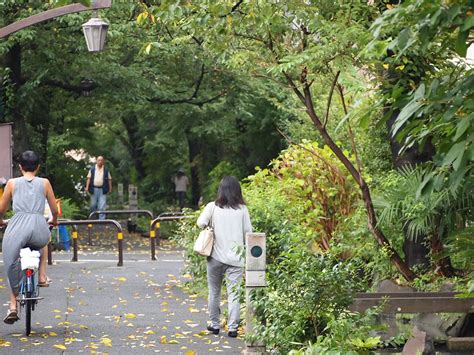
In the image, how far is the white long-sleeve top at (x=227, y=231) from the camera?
1212cm

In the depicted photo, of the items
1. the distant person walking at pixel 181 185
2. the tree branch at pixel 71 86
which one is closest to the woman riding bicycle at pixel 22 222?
the tree branch at pixel 71 86

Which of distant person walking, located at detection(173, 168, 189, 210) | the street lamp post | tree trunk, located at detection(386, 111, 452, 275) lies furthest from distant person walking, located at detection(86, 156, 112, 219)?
tree trunk, located at detection(386, 111, 452, 275)

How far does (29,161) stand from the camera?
11961mm

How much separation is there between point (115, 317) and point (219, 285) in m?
1.82

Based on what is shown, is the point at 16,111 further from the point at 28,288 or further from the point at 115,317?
the point at 28,288

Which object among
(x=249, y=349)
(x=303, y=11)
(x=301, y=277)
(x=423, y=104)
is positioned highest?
(x=303, y=11)

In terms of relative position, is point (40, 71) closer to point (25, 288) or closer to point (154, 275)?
point (154, 275)

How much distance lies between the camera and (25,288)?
1178 centimetres

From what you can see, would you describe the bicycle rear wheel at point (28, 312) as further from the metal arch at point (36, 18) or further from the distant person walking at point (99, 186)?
the distant person walking at point (99, 186)

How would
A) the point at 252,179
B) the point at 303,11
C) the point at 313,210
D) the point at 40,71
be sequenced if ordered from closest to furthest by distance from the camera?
the point at 303,11 → the point at 313,210 → the point at 252,179 → the point at 40,71

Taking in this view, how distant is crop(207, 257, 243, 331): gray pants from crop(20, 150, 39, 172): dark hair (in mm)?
2097

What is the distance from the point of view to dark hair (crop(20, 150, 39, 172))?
39.2ft

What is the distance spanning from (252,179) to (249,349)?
321 inches

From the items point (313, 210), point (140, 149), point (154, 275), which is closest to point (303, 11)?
point (313, 210)
